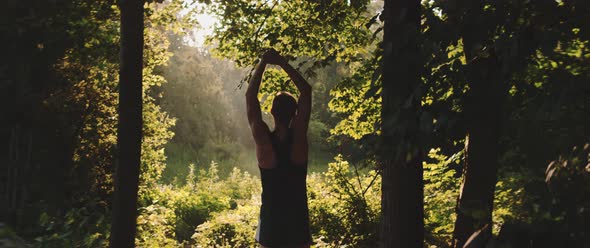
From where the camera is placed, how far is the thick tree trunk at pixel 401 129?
2006 mm

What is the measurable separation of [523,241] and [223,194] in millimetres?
13146

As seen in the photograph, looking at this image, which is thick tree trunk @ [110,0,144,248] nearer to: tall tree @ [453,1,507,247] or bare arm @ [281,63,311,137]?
bare arm @ [281,63,311,137]

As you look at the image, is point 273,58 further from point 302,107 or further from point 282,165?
point 282,165

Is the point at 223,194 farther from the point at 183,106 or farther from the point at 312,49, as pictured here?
the point at 183,106

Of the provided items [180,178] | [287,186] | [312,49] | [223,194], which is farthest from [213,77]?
[287,186]

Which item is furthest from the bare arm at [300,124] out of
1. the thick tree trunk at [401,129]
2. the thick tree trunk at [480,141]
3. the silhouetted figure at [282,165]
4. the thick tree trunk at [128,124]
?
the thick tree trunk at [128,124]

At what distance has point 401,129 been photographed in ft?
6.39

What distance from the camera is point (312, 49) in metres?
5.81

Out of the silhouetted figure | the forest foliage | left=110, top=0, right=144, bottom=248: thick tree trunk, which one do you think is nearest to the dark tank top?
the silhouetted figure

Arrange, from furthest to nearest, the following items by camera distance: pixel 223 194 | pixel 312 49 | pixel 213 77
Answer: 1. pixel 213 77
2. pixel 223 194
3. pixel 312 49

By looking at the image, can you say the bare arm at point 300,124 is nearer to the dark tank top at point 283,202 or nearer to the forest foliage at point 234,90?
the dark tank top at point 283,202

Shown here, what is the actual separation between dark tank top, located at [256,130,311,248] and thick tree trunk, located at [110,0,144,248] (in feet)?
5.49

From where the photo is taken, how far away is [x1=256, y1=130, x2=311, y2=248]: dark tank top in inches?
134

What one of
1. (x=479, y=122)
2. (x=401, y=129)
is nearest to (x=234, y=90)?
(x=479, y=122)
